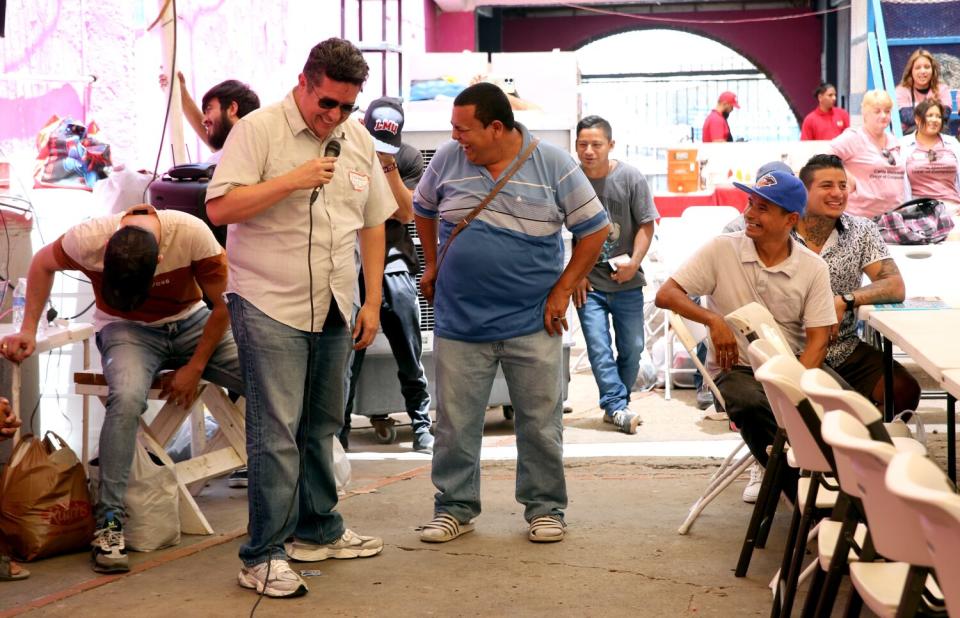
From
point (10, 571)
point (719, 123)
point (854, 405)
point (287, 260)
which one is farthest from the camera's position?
point (719, 123)

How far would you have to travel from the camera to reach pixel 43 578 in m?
4.32

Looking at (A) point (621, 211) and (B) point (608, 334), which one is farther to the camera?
(B) point (608, 334)

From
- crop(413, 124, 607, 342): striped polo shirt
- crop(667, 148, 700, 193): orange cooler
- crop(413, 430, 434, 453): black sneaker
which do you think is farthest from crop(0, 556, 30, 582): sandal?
crop(667, 148, 700, 193): orange cooler

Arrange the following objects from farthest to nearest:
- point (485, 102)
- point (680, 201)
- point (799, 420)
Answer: point (680, 201)
point (485, 102)
point (799, 420)

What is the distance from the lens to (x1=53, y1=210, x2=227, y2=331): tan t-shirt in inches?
178

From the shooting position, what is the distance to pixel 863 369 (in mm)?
5129

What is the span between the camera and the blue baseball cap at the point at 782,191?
4.72 metres

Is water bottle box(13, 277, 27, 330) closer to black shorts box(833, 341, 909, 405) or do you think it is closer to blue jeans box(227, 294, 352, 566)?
blue jeans box(227, 294, 352, 566)

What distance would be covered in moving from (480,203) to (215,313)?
A: 3.43ft

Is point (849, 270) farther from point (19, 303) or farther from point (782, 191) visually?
point (19, 303)

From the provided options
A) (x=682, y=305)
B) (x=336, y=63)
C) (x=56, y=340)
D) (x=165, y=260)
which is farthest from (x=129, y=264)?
(x=682, y=305)

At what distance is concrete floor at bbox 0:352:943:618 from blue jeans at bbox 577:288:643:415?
1.14 metres

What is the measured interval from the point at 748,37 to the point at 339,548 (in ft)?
73.2

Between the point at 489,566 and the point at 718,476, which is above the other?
the point at 718,476
